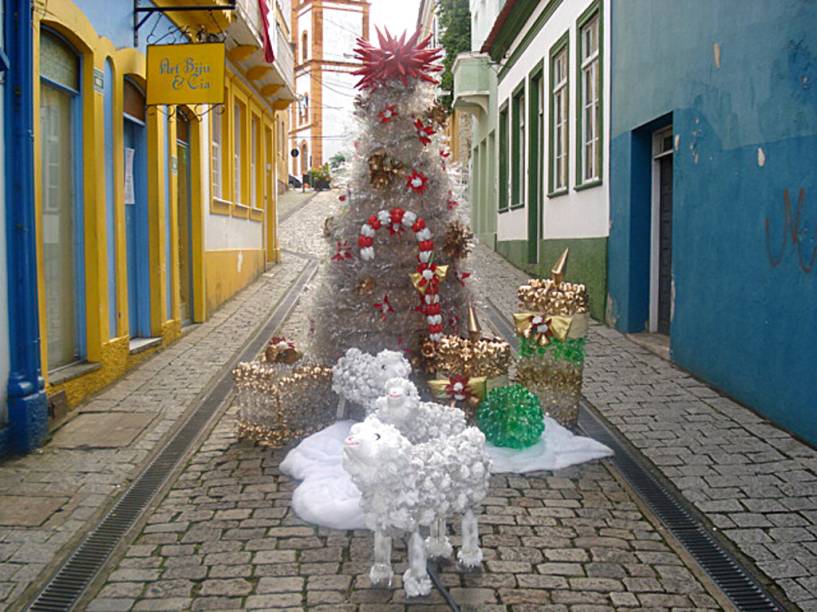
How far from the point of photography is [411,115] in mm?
7422

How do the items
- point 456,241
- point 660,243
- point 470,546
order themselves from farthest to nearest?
1. point 660,243
2. point 456,241
3. point 470,546

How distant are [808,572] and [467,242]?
4164 millimetres

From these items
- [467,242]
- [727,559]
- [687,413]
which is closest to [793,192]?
[687,413]

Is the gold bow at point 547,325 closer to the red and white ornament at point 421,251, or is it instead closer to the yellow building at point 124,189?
the red and white ornament at point 421,251

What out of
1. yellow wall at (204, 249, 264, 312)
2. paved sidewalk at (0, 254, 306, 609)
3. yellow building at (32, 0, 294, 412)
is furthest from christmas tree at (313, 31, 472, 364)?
yellow wall at (204, 249, 264, 312)

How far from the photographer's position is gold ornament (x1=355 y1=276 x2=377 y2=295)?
24.2 ft

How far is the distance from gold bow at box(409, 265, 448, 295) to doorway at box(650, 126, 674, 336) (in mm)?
4255

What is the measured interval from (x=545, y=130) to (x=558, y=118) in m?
0.87

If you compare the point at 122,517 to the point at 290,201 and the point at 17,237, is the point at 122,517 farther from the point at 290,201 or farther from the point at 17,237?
the point at 290,201

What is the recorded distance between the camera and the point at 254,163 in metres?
18.1

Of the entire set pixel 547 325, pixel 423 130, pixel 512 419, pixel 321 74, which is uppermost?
pixel 321 74

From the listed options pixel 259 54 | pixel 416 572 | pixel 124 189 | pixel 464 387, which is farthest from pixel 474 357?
pixel 259 54

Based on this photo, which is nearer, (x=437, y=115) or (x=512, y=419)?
(x=512, y=419)

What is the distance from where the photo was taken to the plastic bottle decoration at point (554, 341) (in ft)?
21.7
